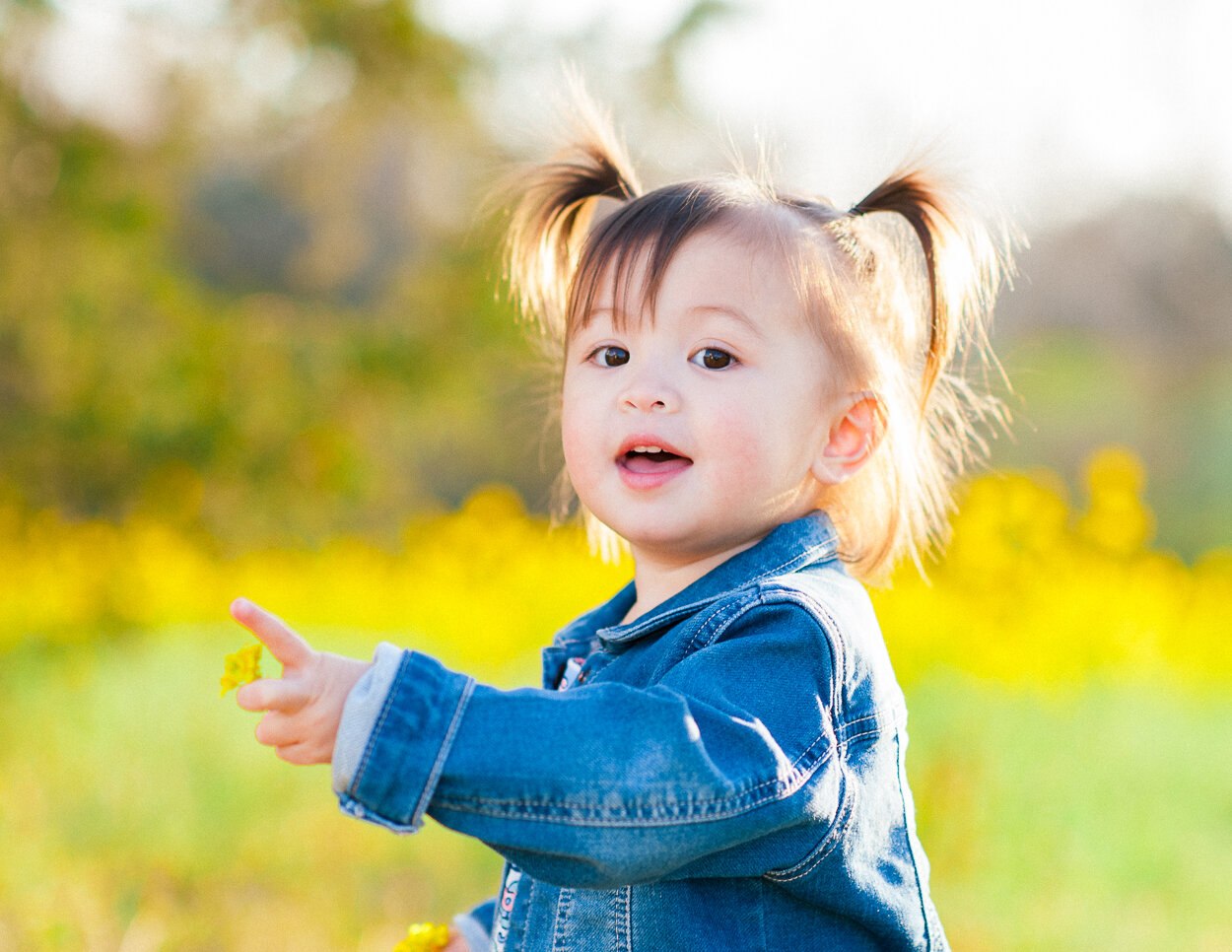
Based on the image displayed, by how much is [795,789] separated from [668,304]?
0.55m

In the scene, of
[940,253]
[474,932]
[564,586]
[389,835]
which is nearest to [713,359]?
[940,253]

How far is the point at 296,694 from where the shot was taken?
880 millimetres

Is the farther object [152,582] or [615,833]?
[152,582]

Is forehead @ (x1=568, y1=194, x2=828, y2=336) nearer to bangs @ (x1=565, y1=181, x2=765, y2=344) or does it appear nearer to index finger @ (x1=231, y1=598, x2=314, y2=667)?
bangs @ (x1=565, y1=181, x2=765, y2=344)

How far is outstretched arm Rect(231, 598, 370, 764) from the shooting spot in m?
0.87

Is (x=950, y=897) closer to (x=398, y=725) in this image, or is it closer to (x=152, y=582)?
(x=398, y=725)

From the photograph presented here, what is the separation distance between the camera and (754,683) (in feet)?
3.35

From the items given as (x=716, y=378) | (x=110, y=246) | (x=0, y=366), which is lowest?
(x=716, y=378)

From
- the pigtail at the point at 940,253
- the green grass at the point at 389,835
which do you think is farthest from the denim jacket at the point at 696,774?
the green grass at the point at 389,835

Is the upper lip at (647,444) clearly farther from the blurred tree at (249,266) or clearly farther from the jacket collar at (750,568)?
the blurred tree at (249,266)

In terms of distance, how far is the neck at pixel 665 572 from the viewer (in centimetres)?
135

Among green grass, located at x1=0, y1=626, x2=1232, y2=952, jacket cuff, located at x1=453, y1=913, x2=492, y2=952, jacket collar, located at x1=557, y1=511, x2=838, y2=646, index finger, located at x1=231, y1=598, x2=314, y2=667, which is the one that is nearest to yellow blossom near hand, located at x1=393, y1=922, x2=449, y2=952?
jacket cuff, located at x1=453, y1=913, x2=492, y2=952

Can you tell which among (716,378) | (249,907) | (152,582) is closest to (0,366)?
(152,582)

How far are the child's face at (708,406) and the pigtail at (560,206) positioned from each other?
35 centimetres
